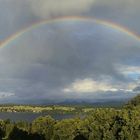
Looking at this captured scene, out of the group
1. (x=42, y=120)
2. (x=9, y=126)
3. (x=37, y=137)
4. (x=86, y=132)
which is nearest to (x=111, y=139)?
(x=86, y=132)

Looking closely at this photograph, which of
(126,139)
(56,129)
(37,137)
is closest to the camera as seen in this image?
(126,139)

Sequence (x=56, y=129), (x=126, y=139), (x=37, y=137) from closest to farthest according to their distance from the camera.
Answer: (x=126, y=139), (x=37, y=137), (x=56, y=129)

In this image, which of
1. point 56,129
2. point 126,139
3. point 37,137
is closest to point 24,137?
point 37,137

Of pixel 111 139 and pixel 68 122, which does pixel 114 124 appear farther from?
pixel 68 122

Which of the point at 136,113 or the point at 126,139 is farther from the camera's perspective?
the point at 136,113

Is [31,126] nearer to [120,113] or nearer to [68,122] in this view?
Answer: [68,122]

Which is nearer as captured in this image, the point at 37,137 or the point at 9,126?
the point at 37,137
